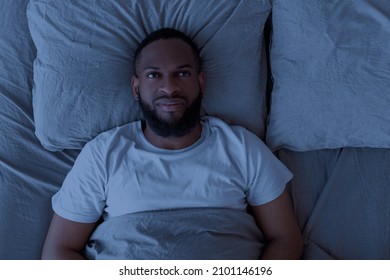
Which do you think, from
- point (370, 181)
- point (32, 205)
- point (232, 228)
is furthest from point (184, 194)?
point (370, 181)

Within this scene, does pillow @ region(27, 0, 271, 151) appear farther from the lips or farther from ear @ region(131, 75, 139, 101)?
the lips

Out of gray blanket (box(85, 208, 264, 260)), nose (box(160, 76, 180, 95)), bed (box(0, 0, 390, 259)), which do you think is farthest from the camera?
bed (box(0, 0, 390, 259))

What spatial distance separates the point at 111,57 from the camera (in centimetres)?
130

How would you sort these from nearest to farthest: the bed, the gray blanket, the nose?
the gray blanket, the nose, the bed

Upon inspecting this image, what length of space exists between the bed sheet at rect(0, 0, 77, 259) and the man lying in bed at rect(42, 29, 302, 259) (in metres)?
0.12

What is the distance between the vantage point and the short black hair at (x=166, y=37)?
1.24m

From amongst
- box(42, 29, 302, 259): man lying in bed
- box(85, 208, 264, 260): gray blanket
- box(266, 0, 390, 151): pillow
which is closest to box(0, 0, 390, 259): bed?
box(266, 0, 390, 151): pillow

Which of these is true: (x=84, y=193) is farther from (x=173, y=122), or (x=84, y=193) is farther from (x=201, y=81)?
(x=201, y=81)

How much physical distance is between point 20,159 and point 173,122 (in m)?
0.51

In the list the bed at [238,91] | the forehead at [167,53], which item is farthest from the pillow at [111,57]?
the forehead at [167,53]

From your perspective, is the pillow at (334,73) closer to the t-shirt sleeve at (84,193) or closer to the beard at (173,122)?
the beard at (173,122)

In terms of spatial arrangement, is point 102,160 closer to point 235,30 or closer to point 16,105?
point 16,105

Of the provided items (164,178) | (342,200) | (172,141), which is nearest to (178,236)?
(164,178)

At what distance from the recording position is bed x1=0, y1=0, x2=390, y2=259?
51.0 inches
